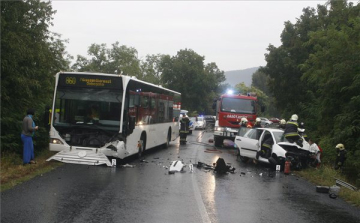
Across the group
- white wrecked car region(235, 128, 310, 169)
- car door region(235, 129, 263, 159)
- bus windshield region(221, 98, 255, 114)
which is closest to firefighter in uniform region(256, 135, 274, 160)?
white wrecked car region(235, 128, 310, 169)

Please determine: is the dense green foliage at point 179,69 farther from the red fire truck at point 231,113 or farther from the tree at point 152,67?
the red fire truck at point 231,113

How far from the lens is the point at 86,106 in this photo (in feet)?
46.1

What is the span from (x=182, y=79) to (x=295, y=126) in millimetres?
68279

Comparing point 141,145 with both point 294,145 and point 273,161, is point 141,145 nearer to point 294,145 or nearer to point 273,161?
point 273,161

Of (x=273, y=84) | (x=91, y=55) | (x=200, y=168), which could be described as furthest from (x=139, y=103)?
(x=91, y=55)

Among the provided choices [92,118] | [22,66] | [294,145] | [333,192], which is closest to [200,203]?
[333,192]

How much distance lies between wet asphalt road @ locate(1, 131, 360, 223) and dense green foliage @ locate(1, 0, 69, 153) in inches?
200

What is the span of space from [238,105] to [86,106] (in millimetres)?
12676

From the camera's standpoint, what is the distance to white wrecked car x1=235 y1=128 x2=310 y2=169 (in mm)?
14836

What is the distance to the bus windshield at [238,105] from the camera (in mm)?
24734

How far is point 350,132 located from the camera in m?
15.5

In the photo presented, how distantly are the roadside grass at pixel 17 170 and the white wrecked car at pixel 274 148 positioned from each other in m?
7.24

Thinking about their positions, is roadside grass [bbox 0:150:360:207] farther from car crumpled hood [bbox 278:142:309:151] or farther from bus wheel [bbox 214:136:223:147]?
bus wheel [bbox 214:136:223:147]

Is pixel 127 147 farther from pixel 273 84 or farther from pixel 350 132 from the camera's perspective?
pixel 273 84
